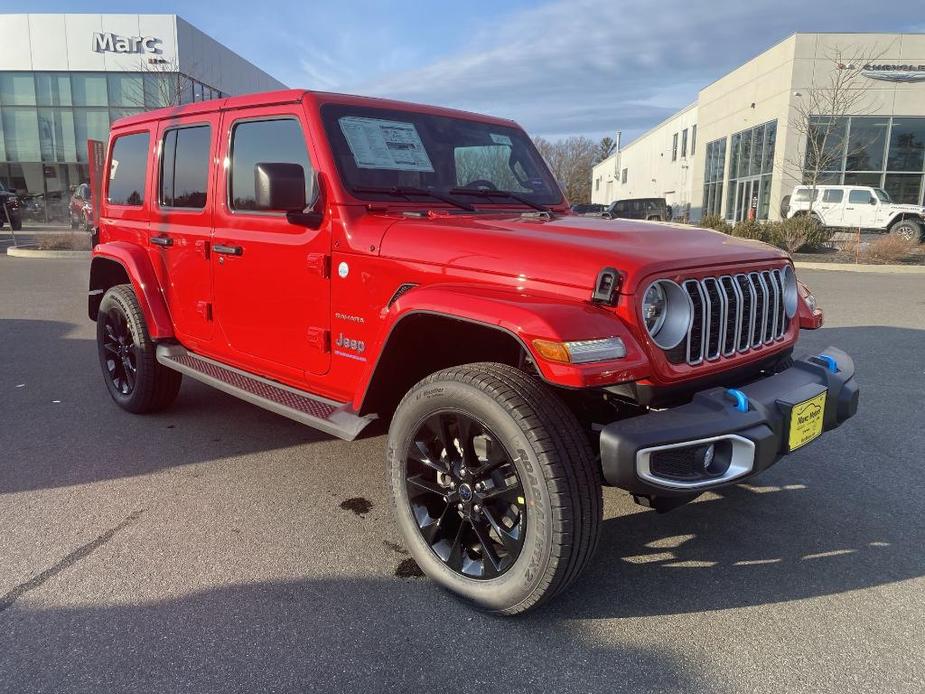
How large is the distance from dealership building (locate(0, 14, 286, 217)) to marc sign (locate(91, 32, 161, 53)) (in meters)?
0.04

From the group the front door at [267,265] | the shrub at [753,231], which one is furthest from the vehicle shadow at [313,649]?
the shrub at [753,231]

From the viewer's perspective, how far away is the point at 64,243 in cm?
1750

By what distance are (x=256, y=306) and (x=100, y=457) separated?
144 cm

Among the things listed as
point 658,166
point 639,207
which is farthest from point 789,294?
point 658,166

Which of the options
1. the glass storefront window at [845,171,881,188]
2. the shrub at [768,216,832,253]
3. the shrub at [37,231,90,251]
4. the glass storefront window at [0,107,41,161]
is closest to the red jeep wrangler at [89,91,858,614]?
the shrub at [37,231,90,251]

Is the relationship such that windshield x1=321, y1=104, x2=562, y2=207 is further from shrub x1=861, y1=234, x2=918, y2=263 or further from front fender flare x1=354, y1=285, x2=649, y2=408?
shrub x1=861, y1=234, x2=918, y2=263

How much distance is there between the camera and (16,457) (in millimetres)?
4066

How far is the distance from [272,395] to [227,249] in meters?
0.86

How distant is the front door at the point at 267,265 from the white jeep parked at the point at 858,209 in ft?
68.8

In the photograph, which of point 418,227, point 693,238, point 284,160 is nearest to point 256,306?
point 284,160

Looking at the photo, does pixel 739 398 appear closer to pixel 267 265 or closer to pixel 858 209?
pixel 267 265

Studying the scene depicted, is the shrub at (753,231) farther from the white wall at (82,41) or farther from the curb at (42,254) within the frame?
the white wall at (82,41)

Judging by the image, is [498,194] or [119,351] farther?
[119,351]

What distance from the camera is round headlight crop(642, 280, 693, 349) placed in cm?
248
